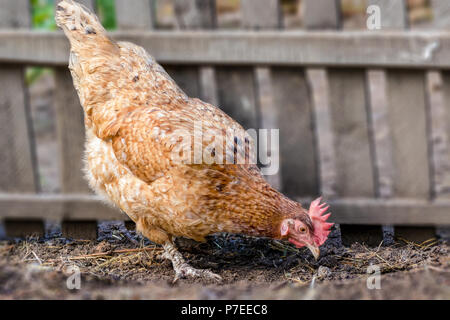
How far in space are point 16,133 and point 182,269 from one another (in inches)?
61.3

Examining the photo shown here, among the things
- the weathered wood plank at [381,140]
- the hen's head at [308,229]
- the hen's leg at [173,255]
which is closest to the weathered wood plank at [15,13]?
the hen's leg at [173,255]

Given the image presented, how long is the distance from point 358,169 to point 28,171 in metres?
2.27

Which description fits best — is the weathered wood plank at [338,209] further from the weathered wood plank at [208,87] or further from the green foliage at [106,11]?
the green foliage at [106,11]

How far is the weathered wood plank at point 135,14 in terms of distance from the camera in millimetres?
3215

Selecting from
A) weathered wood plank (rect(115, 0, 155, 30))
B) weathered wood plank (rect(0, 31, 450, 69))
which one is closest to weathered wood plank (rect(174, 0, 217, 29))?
weathered wood plank (rect(0, 31, 450, 69))

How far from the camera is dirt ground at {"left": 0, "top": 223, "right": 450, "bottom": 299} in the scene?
2490 mm

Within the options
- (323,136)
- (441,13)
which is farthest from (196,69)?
(323,136)

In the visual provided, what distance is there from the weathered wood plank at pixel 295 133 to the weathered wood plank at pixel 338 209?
13cm

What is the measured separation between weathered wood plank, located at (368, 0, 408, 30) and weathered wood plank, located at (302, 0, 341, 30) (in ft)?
0.68

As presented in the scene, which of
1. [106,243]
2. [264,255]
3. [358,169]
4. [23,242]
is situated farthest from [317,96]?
[23,242]

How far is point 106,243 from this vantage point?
11.0 ft

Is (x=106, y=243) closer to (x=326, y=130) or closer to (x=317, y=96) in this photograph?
(x=326, y=130)

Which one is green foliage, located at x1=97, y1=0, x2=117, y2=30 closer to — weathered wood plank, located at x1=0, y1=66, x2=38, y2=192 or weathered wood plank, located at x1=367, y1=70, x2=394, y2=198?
weathered wood plank, located at x1=0, y1=66, x2=38, y2=192
